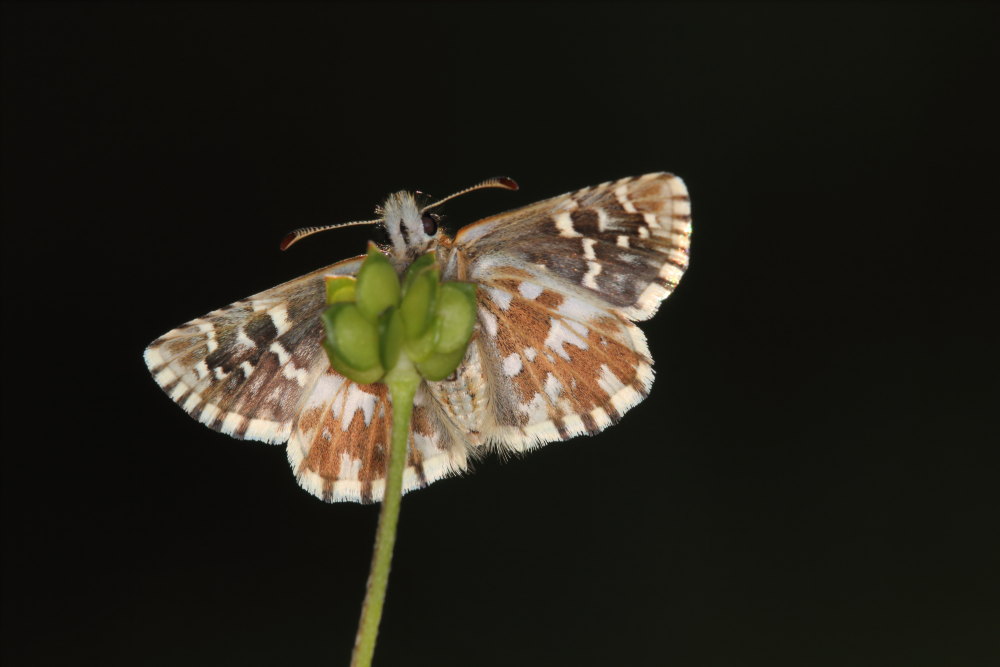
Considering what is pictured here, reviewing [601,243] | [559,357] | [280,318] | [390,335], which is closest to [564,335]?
[559,357]

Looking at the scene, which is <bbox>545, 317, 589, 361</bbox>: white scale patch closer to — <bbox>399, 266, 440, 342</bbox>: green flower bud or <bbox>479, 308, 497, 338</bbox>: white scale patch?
<bbox>479, 308, 497, 338</bbox>: white scale patch

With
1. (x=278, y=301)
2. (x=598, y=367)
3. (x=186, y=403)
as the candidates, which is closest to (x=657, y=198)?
(x=598, y=367)

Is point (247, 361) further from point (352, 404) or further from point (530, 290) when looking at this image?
point (530, 290)

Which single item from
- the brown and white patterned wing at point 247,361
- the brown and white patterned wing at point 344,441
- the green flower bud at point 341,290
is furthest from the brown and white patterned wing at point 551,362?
the green flower bud at point 341,290

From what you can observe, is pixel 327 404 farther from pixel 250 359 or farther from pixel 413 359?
pixel 413 359

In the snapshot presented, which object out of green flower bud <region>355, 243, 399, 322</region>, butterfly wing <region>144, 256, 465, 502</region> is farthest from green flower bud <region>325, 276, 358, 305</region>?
butterfly wing <region>144, 256, 465, 502</region>

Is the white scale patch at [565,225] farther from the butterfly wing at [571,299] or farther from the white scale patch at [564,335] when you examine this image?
the white scale patch at [564,335]
